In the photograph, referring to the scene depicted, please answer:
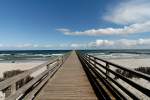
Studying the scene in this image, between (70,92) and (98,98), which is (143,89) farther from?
(70,92)

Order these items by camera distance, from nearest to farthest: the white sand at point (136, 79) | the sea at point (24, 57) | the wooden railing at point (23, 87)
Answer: the wooden railing at point (23, 87)
the white sand at point (136, 79)
the sea at point (24, 57)

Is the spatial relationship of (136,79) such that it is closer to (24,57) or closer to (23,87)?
(23,87)

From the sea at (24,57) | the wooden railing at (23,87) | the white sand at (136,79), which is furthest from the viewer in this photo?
the sea at (24,57)

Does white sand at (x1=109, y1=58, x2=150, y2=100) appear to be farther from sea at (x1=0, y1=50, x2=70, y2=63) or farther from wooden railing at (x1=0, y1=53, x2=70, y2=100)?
sea at (x1=0, y1=50, x2=70, y2=63)

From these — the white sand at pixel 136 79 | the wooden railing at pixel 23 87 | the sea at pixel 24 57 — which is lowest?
the white sand at pixel 136 79

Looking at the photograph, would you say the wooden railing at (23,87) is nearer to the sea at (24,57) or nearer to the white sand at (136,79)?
the white sand at (136,79)

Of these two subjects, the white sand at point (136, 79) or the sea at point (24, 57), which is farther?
the sea at point (24, 57)

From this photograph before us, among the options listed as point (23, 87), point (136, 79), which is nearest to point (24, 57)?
point (136, 79)

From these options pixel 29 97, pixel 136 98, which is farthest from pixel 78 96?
pixel 136 98

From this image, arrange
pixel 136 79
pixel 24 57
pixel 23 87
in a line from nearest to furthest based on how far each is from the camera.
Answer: pixel 23 87 → pixel 136 79 → pixel 24 57

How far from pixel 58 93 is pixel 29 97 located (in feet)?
6.65

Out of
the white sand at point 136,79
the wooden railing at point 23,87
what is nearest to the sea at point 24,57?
the white sand at point 136,79

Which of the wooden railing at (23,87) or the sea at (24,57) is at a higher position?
the wooden railing at (23,87)

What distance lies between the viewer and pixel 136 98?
15.6 feet
